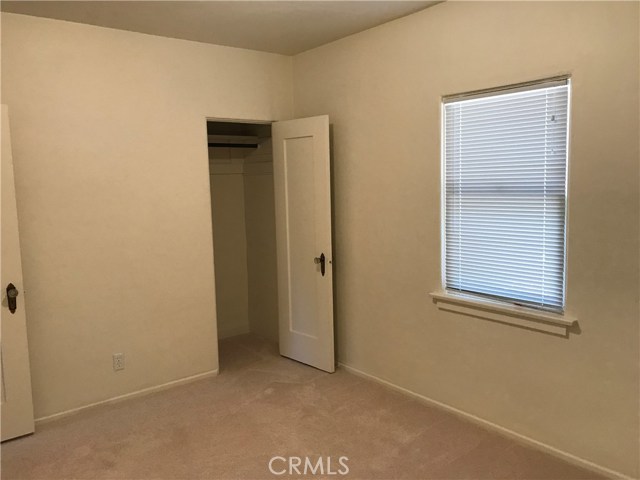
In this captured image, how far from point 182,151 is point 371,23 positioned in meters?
1.65

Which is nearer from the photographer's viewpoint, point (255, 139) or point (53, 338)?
point (53, 338)

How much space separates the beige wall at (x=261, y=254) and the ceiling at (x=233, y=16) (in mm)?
1510

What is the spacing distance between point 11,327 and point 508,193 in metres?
3.07

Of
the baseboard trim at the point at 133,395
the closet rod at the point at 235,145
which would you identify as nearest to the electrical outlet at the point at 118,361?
the baseboard trim at the point at 133,395

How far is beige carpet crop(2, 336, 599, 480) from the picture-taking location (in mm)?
2754

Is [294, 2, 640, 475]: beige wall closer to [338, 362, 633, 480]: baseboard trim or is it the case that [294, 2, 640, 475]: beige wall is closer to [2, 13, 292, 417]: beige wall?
[338, 362, 633, 480]: baseboard trim

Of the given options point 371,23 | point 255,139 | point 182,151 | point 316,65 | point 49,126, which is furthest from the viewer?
point 255,139

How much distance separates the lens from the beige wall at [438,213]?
8.15 ft

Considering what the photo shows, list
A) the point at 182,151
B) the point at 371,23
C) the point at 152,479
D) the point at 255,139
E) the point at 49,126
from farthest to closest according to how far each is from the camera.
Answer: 1. the point at 255,139
2. the point at 182,151
3. the point at 371,23
4. the point at 49,126
5. the point at 152,479

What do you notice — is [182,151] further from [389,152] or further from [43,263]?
[389,152]

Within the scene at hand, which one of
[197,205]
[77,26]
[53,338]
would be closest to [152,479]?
[53,338]

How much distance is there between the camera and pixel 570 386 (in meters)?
2.75

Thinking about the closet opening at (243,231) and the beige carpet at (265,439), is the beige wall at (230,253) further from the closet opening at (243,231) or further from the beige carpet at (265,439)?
the beige carpet at (265,439)

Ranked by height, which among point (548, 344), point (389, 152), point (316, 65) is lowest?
point (548, 344)
